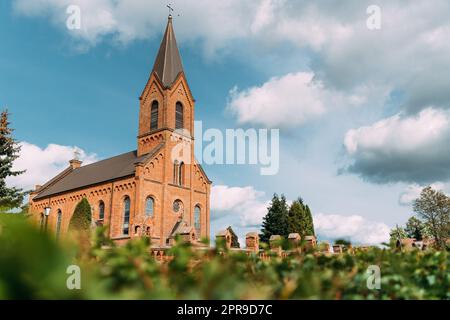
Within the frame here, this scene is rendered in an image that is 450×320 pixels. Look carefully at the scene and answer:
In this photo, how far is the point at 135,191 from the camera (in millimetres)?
31016

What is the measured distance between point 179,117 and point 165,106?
207cm

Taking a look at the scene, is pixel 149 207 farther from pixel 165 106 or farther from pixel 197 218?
pixel 165 106

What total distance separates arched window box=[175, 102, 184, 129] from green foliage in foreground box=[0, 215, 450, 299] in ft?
111

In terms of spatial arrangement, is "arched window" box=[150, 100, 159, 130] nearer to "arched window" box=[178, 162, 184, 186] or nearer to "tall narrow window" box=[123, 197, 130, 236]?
"arched window" box=[178, 162, 184, 186]

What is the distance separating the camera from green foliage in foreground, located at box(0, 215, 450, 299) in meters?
1.08

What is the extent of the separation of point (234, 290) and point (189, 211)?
110ft

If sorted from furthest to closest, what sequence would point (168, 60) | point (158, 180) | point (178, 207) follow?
point (168, 60), point (178, 207), point (158, 180)

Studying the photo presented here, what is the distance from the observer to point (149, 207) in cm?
3144

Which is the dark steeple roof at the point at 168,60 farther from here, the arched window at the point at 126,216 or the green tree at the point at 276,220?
the green tree at the point at 276,220

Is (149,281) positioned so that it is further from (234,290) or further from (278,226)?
(278,226)

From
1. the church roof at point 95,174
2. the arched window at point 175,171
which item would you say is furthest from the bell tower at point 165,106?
the arched window at point 175,171

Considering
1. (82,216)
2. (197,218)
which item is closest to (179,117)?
(197,218)

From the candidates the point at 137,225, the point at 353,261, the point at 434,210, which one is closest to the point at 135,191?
the point at 137,225

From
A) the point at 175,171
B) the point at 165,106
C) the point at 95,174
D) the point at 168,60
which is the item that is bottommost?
the point at 175,171
